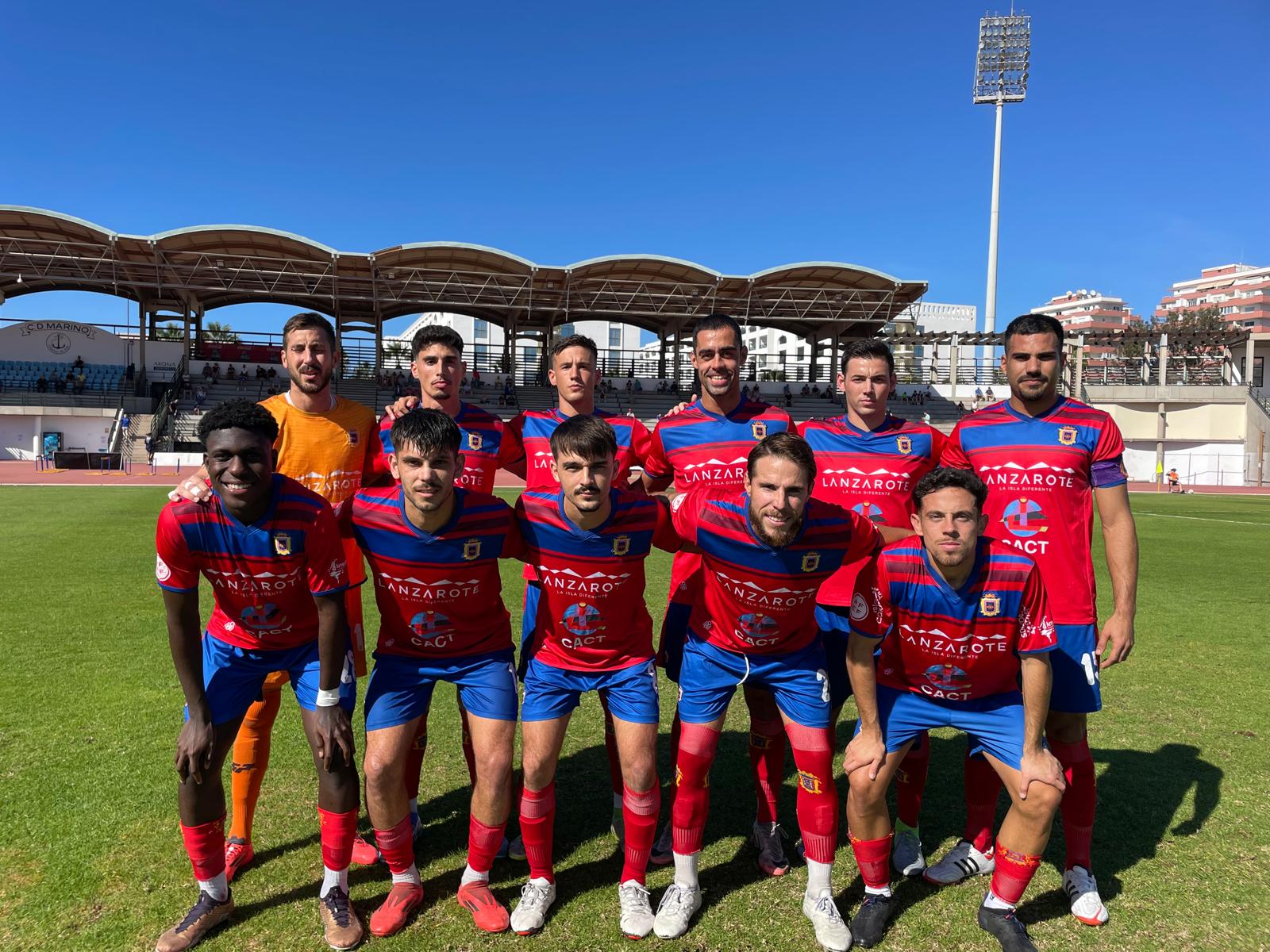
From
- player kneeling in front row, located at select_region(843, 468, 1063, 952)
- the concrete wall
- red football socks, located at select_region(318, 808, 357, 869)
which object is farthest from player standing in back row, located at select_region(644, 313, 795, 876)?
the concrete wall

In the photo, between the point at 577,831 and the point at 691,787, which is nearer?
the point at 691,787

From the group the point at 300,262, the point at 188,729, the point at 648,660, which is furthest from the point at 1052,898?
the point at 300,262

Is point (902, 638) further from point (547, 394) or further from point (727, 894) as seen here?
point (547, 394)

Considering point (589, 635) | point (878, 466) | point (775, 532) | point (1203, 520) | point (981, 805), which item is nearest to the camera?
point (775, 532)

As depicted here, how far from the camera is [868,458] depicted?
12.0 ft

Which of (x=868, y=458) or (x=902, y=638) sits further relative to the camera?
(x=868, y=458)

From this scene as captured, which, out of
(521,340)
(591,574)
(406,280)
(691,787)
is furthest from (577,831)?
(521,340)

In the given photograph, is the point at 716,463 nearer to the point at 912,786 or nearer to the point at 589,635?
the point at 589,635

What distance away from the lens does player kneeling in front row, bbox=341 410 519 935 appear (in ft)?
9.86

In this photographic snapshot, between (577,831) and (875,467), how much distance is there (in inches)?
92.2

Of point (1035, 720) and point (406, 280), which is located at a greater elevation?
point (406, 280)

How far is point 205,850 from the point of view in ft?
9.54

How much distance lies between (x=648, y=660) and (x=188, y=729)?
1888mm

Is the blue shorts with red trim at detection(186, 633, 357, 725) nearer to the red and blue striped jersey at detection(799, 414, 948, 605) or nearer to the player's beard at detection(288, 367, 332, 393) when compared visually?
the player's beard at detection(288, 367, 332, 393)
